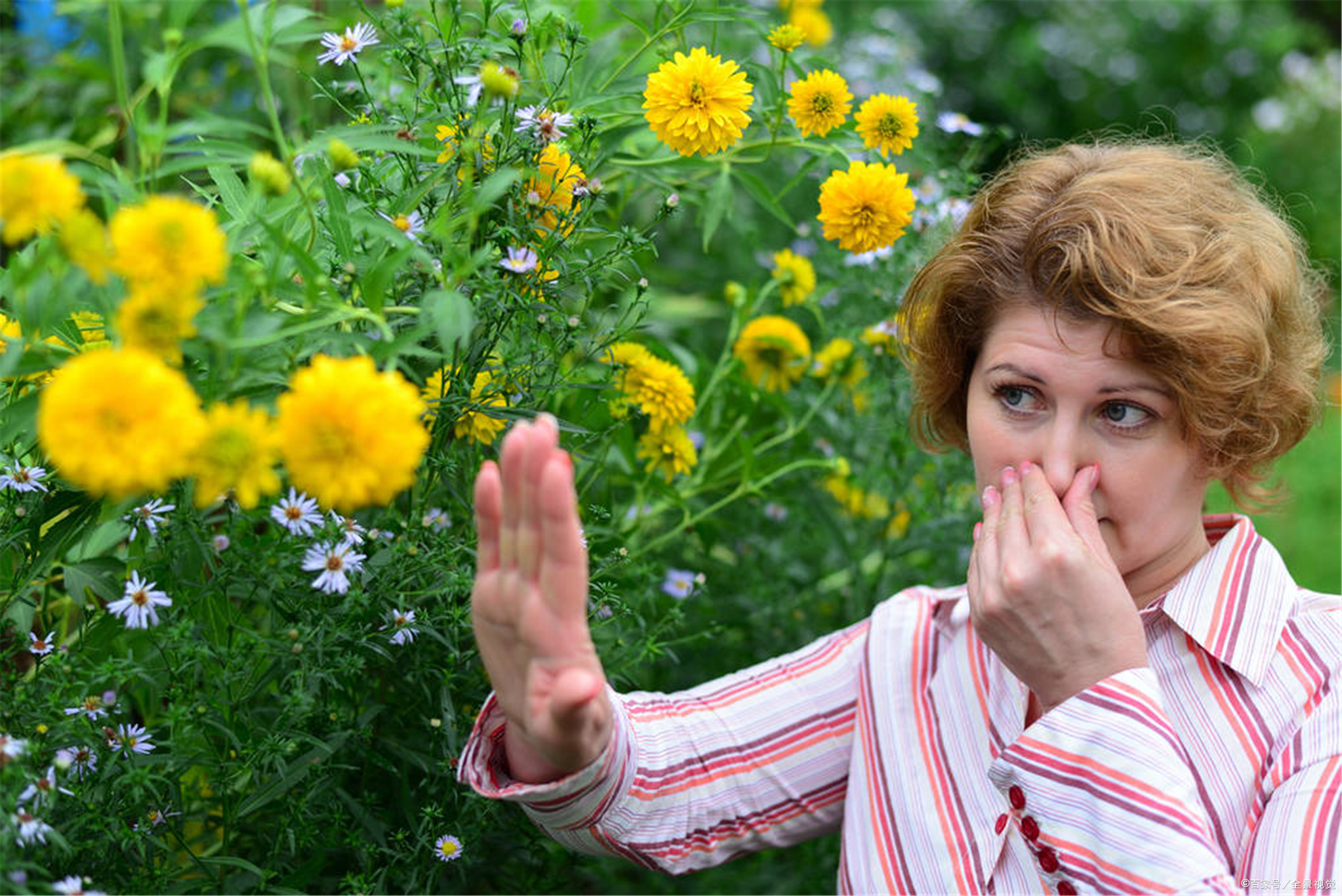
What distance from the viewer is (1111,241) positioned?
1.20 meters

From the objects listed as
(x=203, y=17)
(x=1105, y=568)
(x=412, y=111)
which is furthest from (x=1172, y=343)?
(x=203, y=17)

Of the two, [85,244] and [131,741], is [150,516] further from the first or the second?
[85,244]

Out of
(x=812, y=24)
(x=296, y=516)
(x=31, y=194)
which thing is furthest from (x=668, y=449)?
(x=812, y=24)

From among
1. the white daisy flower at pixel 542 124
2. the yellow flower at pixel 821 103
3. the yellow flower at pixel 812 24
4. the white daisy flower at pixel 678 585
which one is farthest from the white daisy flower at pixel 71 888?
the yellow flower at pixel 812 24

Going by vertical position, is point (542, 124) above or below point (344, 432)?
above

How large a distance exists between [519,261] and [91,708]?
56cm

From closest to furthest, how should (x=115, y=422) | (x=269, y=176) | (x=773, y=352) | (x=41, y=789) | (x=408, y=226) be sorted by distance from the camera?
1. (x=115, y=422)
2. (x=269, y=176)
3. (x=41, y=789)
4. (x=408, y=226)
5. (x=773, y=352)

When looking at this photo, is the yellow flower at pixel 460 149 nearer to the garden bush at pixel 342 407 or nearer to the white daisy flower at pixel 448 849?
the garden bush at pixel 342 407

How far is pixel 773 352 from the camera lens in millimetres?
1818

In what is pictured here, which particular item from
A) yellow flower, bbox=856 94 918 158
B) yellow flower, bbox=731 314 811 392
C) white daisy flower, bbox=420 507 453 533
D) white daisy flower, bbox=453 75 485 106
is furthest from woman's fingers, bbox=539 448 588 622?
yellow flower, bbox=731 314 811 392

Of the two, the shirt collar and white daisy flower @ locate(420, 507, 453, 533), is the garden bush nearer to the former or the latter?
white daisy flower @ locate(420, 507, 453, 533)

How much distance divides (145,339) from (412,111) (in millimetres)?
563

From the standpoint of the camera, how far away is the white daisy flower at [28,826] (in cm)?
88

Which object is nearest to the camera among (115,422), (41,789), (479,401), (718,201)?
(115,422)
